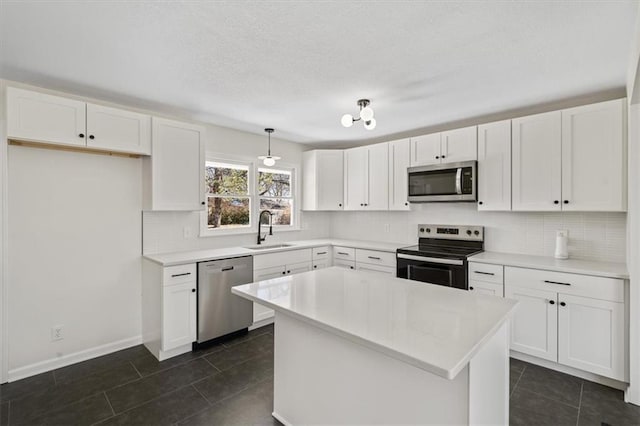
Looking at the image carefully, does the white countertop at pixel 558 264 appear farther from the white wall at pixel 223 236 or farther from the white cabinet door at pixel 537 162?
the white wall at pixel 223 236

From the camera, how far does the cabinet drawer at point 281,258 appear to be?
3.59 meters

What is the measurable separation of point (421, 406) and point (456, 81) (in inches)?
91.6

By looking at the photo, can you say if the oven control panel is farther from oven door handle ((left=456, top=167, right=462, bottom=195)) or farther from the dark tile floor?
the dark tile floor

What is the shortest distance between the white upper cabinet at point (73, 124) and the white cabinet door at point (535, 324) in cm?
373

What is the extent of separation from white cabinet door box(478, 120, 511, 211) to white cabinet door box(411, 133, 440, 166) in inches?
18.4

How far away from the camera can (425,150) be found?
3744 mm

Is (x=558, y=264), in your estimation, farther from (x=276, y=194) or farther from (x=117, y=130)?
(x=117, y=130)

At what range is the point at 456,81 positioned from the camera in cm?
254

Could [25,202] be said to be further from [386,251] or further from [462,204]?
[462,204]

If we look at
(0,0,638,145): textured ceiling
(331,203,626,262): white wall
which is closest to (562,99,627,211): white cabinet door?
(0,0,638,145): textured ceiling

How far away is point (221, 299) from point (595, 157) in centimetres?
366

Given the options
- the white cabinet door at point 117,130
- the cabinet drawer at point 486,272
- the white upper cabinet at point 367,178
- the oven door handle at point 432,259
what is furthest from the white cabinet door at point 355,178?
the white cabinet door at point 117,130

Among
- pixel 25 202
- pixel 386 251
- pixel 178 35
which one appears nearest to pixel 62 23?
pixel 178 35

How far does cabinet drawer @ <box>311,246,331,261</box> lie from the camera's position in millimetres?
4230
